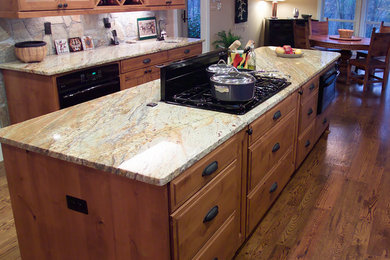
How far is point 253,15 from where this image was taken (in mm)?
8477

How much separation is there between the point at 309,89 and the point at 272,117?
94 cm

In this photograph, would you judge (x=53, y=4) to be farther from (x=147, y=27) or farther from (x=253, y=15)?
(x=253, y=15)

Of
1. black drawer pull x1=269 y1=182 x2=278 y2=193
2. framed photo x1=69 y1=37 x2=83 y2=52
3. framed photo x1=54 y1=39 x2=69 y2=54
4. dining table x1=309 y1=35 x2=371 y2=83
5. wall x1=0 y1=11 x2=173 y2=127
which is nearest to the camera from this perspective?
black drawer pull x1=269 y1=182 x2=278 y2=193

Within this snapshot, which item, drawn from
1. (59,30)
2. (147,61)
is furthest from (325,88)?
(59,30)

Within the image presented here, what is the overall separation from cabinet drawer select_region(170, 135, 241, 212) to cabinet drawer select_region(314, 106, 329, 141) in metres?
1.95

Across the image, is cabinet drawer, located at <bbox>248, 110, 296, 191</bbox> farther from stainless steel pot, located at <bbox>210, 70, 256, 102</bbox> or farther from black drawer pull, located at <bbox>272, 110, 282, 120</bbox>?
stainless steel pot, located at <bbox>210, 70, 256, 102</bbox>

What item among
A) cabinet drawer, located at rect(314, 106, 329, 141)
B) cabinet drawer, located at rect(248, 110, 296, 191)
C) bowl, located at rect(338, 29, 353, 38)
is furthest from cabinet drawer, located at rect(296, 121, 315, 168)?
bowl, located at rect(338, 29, 353, 38)

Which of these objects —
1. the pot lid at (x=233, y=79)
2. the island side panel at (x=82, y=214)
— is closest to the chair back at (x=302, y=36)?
the pot lid at (x=233, y=79)

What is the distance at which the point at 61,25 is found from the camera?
13.5 feet

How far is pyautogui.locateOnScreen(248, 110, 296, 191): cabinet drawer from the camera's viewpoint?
2.25m

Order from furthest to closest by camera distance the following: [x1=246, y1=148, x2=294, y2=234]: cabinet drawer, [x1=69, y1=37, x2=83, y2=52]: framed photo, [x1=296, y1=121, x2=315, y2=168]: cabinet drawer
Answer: [x1=69, y1=37, x2=83, y2=52]: framed photo → [x1=296, y1=121, x2=315, y2=168]: cabinet drawer → [x1=246, y1=148, x2=294, y2=234]: cabinet drawer

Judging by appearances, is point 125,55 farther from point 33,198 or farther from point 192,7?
point 192,7

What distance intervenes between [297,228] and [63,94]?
2.18 m

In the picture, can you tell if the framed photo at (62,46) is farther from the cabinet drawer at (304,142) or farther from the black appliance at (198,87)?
the cabinet drawer at (304,142)
